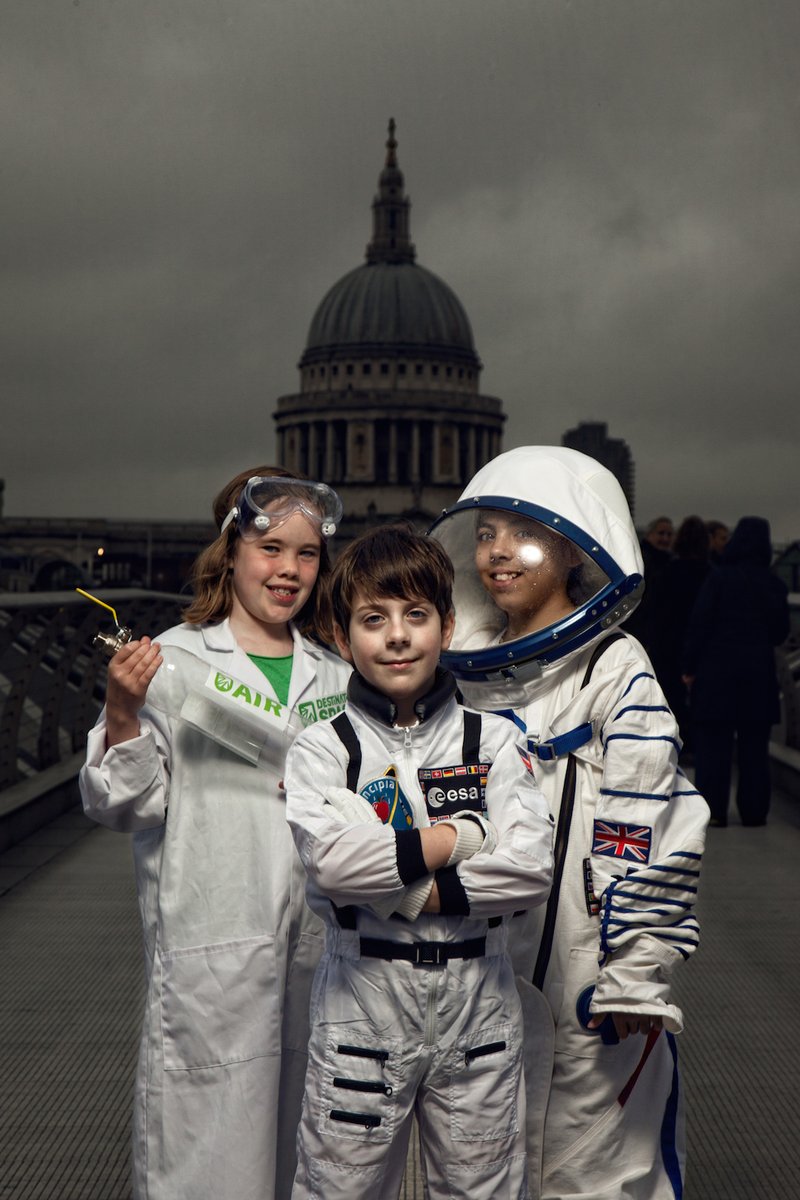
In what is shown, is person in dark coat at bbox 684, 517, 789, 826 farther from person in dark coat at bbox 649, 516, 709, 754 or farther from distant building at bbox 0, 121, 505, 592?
distant building at bbox 0, 121, 505, 592

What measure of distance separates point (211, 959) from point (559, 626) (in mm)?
829

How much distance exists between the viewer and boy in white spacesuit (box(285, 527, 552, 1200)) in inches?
87.8

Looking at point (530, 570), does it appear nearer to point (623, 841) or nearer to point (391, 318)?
point (623, 841)

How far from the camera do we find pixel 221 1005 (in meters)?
2.61

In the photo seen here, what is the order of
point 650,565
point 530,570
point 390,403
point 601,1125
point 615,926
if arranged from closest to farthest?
point 615,926 < point 601,1125 < point 530,570 < point 650,565 < point 390,403

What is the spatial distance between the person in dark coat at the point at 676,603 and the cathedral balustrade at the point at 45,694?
10.6 ft

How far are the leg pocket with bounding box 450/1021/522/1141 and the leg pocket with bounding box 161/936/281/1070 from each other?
1.54ft

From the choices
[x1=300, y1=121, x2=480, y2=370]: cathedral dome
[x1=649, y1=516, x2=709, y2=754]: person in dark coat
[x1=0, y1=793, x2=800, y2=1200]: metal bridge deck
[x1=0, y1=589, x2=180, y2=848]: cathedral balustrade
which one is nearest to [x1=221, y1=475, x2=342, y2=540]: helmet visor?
[x1=0, y1=793, x2=800, y2=1200]: metal bridge deck

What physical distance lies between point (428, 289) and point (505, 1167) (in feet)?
320

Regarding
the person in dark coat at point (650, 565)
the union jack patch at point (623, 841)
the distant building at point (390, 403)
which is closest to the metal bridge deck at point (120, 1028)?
the union jack patch at point (623, 841)

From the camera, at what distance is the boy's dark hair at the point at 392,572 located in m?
2.40

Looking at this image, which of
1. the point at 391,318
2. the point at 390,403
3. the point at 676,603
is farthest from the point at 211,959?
the point at 391,318

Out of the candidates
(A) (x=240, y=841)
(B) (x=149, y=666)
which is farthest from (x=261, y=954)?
(B) (x=149, y=666)

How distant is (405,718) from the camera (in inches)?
94.8
